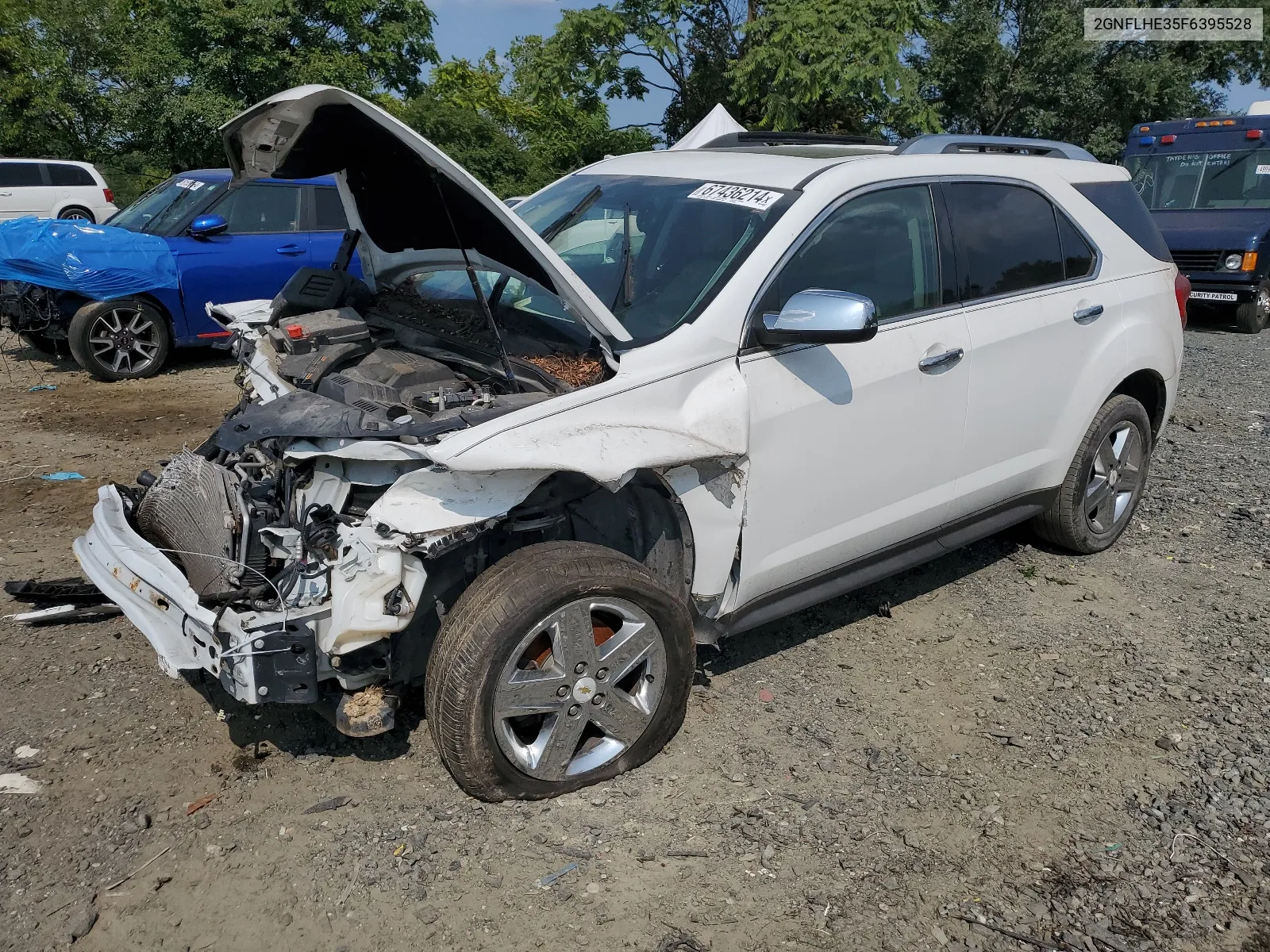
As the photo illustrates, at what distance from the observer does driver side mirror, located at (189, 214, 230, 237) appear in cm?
862

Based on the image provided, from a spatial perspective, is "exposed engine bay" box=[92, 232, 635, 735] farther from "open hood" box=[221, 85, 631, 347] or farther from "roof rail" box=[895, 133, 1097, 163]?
"roof rail" box=[895, 133, 1097, 163]

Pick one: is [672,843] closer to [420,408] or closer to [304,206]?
[420,408]

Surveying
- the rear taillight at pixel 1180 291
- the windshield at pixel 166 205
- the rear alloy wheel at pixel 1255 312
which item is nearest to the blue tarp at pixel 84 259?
the windshield at pixel 166 205

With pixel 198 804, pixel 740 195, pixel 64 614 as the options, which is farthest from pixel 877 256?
pixel 64 614

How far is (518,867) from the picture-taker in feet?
9.70

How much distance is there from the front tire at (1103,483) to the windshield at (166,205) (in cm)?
743

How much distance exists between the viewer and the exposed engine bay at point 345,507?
2.85 metres

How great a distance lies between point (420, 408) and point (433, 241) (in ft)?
2.95

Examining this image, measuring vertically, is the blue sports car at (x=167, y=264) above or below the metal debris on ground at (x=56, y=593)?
above

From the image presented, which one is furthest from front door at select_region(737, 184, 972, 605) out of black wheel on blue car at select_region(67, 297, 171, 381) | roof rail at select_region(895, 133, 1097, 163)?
black wheel on blue car at select_region(67, 297, 171, 381)

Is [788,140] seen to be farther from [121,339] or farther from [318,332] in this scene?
[121,339]

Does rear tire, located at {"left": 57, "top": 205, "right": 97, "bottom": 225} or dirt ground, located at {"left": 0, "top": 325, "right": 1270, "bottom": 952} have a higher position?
rear tire, located at {"left": 57, "top": 205, "right": 97, "bottom": 225}

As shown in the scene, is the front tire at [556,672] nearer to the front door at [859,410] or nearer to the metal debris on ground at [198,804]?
the front door at [859,410]

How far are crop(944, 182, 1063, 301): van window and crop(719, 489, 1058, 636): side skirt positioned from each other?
95cm
